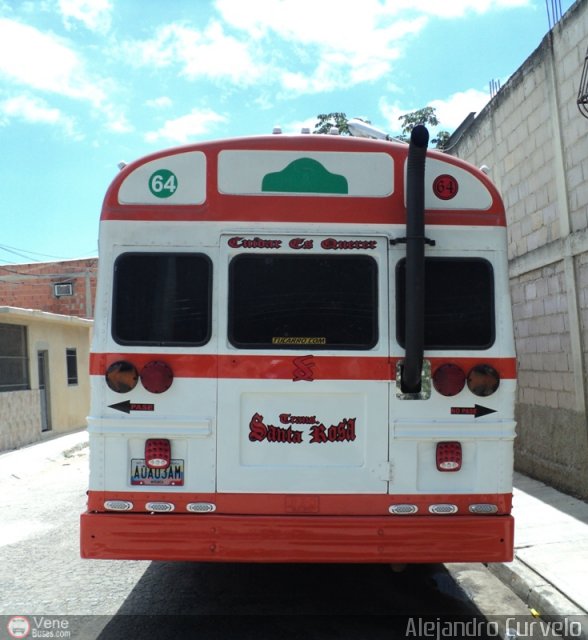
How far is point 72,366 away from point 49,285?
351 inches

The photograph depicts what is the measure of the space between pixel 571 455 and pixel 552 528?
5.19 ft

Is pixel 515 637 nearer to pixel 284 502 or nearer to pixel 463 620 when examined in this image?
pixel 463 620

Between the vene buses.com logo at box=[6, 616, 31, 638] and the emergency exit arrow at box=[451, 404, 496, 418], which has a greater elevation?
the emergency exit arrow at box=[451, 404, 496, 418]

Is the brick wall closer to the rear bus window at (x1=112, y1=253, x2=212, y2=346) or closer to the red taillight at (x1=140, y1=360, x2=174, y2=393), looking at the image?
the rear bus window at (x1=112, y1=253, x2=212, y2=346)

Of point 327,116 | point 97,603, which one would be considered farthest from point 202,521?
point 327,116

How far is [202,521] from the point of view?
4.12 meters

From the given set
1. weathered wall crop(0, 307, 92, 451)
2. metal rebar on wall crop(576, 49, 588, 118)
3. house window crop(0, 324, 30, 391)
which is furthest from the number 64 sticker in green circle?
house window crop(0, 324, 30, 391)

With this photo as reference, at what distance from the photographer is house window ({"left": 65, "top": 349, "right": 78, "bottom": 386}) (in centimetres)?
1944

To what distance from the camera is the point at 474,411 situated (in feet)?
13.9

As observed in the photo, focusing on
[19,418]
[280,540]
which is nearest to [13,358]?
[19,418]

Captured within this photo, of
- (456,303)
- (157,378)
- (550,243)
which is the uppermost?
(550,243)

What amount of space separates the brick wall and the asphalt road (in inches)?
824

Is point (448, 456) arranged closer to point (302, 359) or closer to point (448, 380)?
point (448, 380)

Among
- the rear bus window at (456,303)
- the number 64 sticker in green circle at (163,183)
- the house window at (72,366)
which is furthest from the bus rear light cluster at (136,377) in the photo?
the house window at (72,366)
